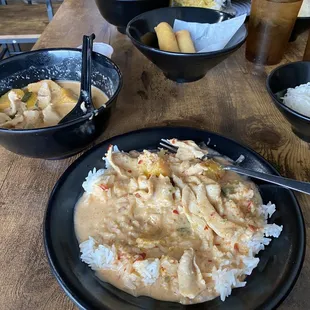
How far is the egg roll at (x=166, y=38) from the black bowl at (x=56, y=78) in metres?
0.34

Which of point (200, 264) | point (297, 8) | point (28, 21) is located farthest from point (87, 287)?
point (28, 21)

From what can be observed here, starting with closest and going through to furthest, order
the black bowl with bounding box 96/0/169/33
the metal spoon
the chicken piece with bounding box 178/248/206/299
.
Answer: the chicken piece with bounding box 178/248/206/299 → the metal spoon → the black bowl with bounding box 96/0/169/33

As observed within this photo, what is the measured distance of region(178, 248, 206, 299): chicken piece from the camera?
765 mm

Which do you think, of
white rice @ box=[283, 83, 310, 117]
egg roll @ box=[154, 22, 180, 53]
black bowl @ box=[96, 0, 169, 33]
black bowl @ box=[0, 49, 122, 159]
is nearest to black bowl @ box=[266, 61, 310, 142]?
white rice @ box=[283, 83, 310, 117]

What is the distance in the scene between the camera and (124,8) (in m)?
1.77

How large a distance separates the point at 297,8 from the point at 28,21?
2.41 metres

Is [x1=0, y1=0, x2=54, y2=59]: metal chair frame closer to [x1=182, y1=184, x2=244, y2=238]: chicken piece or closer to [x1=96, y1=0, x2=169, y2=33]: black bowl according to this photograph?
[x1=96, y1=0, x2=169, y2=33]: black bowl

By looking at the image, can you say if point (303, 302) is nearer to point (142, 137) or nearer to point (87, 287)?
point (87, 287)

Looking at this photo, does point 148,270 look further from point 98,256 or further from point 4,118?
point 4,118

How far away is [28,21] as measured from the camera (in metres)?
3.17

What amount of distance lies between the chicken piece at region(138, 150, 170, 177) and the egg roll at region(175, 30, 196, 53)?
2.22 feet

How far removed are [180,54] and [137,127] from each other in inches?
12.1

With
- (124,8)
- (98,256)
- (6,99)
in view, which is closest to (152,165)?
(98,256)

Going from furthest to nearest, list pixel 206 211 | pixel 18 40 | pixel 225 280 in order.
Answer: pixel 18 40, pixel 206 211, pixel 225 280
